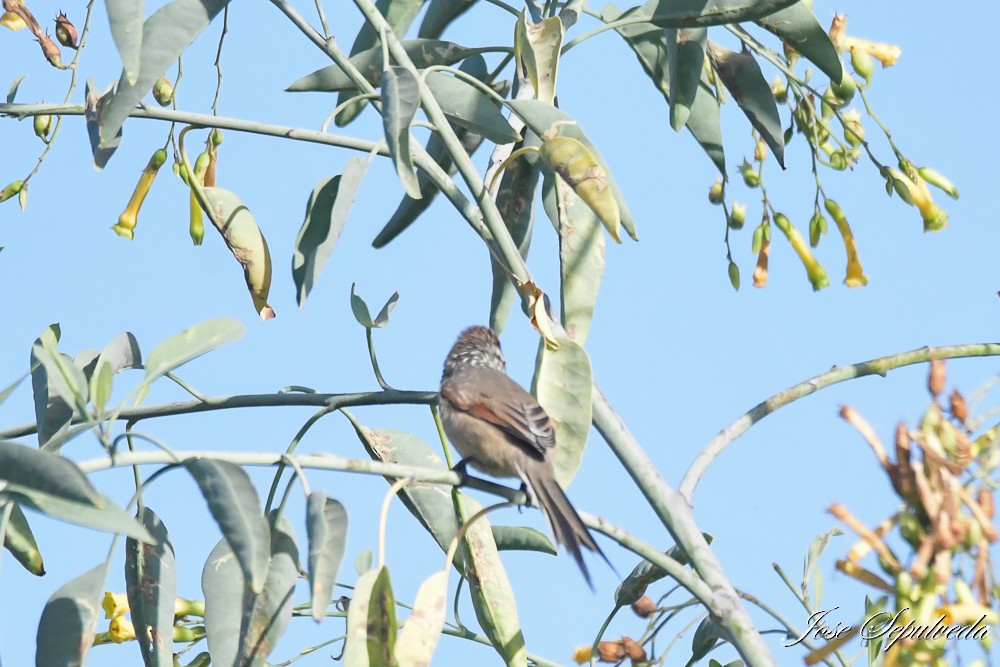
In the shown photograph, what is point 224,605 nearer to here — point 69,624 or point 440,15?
point 69,624

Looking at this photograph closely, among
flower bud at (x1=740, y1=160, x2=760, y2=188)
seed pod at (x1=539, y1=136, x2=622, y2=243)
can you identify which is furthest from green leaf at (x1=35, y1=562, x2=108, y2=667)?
flower bud at (x1=740, y1=160, x2=760, y2=188)

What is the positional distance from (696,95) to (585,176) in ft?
4.19

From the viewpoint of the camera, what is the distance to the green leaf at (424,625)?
2.31m

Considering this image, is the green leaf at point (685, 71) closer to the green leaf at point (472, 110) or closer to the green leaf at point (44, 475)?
the green leaf at point (472, 110)

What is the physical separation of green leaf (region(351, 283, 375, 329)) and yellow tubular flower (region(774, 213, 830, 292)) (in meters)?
1.82

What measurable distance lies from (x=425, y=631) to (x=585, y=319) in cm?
97

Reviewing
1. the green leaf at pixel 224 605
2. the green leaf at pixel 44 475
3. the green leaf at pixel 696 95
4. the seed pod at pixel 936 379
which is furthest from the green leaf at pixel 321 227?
the seed pod at pixel 936 379

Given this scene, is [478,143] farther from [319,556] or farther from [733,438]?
[319,556]

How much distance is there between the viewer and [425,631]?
235 cm

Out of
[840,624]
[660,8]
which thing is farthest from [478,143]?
[840,624]

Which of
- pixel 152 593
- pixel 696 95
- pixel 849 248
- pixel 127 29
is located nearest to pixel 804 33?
pixel 696 95

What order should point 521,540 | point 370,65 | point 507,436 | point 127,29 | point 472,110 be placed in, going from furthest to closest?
point 507,436
point 370,65
point 521,540
point 472,110
point 127,29

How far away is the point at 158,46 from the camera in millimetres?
3096

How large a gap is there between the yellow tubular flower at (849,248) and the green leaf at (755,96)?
0.59 m
